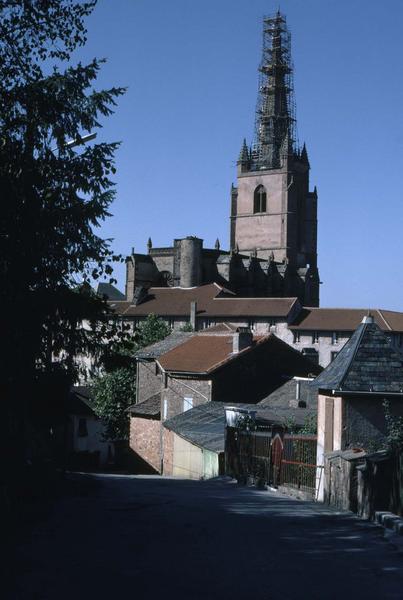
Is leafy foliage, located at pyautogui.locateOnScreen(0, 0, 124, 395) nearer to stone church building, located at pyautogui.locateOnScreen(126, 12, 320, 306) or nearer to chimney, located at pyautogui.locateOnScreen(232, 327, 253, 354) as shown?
chimney, located at pyautogui.locateOnScreen(232, 327, 253, 354)

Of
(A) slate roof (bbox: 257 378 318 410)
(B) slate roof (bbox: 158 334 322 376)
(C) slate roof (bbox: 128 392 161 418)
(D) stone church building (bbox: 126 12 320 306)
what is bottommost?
(C) slate roof (bbox: 128 392 161 418)

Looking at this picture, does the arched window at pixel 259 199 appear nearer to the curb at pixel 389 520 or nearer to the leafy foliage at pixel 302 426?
the leafy foliage at pixel 302 426

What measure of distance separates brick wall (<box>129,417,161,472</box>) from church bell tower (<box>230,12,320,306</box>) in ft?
239

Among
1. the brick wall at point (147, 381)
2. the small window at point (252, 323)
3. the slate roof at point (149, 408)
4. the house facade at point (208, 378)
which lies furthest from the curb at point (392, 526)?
the small window at point (252, 323)

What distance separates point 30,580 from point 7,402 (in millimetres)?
5970

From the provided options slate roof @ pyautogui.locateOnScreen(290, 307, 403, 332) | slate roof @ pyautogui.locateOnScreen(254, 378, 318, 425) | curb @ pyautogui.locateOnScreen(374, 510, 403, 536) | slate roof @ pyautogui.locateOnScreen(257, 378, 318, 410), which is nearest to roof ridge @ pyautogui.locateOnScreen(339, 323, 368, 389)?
curb @ pyautogui.locateOnScreen(374, 510, 403, 536)

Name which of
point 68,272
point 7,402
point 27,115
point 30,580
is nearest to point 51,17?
point 27,115

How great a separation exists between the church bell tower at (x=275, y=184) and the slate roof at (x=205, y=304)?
64.5 ft

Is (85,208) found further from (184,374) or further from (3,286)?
(184,374)

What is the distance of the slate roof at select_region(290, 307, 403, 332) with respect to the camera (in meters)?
84.8

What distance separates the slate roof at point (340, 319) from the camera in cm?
8475

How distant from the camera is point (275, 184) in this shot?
Answer: 12294cm

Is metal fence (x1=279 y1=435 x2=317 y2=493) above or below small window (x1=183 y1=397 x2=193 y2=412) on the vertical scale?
below

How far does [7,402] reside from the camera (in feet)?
46.1
